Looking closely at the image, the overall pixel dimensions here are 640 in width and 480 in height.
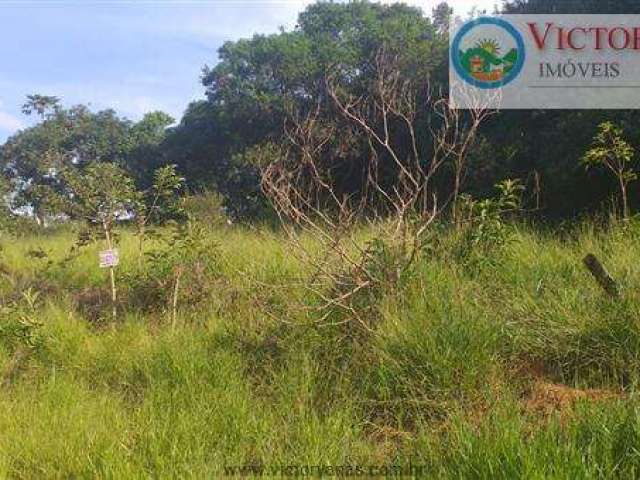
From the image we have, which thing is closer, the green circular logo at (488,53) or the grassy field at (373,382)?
the grassy field at (373,382)

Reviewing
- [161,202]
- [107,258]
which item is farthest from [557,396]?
[161,202]

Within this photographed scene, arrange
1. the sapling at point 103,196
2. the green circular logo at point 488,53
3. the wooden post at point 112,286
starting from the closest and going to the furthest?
the wooden post at point 112,286 → the sapling at point 103,196 → the green circular logo at point 488,53

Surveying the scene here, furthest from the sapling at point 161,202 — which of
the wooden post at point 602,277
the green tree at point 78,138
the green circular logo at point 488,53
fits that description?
the green tree at point 78,138

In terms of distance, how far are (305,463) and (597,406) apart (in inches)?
52.6

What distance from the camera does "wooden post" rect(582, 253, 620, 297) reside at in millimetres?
3874

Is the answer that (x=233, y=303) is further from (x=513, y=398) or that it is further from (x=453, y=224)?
(x=513, y=398)

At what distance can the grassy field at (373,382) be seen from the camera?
2.75 m

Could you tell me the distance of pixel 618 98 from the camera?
25.1 feet

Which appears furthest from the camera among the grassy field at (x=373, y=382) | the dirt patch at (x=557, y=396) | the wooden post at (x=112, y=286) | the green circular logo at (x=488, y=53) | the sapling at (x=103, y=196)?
the green circular logo at (x=488, y=53)

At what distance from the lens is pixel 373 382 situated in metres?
3.55

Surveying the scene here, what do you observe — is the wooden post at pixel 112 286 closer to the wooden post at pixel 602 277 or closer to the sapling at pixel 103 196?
the sapling at pixel 103 196

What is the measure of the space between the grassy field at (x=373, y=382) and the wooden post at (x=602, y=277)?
0.20 ft

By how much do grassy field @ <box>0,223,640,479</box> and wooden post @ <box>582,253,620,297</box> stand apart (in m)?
0.06

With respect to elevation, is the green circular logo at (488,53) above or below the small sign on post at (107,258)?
above
